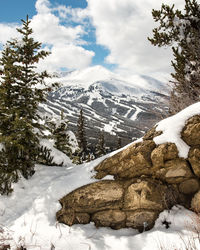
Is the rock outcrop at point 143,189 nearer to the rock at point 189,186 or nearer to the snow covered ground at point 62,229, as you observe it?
the rock at point 189,186

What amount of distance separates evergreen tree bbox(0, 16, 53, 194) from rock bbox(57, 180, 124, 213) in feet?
9.23

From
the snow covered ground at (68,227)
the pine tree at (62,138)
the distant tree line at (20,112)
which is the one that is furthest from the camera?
the pine tree at (62,138)

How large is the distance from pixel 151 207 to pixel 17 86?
7.47 meters

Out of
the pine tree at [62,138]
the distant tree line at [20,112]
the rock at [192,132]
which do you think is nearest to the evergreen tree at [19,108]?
the distant tree line at [20,112]

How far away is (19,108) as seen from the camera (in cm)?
788

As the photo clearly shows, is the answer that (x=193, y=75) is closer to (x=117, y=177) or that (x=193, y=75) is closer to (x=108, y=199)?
(x=117, y=177)

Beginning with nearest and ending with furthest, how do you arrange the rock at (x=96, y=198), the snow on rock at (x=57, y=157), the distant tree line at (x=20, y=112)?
the rock at (x=96, y=198), the distant tree line at (x=20, y=112), the snow on rock at (x=57, y=157)

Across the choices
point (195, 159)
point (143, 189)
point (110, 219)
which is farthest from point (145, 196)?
point (195, 159)

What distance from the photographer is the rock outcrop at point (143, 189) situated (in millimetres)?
5297

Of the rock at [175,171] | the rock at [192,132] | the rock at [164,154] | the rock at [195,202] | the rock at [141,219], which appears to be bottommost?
the rock at [141,219]

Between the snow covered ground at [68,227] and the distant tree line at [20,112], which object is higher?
the distant tree line at [20,112]

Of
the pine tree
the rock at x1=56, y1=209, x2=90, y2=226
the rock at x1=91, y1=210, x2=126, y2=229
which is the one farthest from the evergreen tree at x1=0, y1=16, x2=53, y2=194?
the pine tree

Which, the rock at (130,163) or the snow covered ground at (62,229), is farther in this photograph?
the rock at (130,163)

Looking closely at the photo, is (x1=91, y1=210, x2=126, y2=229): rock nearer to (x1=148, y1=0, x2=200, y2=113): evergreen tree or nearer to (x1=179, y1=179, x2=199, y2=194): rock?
(x1=179, y1=179, x2=199, y2=194): rock
